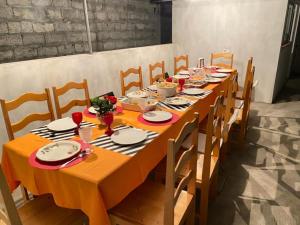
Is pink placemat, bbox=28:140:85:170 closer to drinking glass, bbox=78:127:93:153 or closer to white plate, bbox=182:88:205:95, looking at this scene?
drinking glass, bbox=78:127:93:153

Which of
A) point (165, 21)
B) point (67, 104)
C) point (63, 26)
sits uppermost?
point (165, 21)

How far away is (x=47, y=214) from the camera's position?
46.3 inches

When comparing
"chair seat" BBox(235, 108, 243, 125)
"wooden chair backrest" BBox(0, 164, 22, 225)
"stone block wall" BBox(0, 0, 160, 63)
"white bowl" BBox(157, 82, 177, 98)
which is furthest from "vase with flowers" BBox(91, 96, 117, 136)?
"stone block wall" BBox(0, 0, 160, 63)

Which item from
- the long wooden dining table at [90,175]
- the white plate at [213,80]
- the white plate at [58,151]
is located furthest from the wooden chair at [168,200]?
the white plate at [213,80]

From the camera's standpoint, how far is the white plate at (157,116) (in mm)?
1516

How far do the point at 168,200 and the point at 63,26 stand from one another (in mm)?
3328

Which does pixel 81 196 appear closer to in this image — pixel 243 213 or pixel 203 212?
pixel 203 212

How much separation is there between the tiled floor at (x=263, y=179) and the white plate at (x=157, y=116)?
0.80 metres

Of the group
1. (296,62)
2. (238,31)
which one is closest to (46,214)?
(238,31)

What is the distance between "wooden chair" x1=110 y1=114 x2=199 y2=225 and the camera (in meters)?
1.01

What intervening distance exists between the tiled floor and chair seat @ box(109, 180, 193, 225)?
575mm

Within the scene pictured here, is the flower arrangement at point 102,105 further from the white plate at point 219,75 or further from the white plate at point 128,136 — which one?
the white plate at point 219,75

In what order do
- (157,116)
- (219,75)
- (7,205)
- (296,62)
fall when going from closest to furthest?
(7,205)
(157,116)
(219,75)
(296,62)

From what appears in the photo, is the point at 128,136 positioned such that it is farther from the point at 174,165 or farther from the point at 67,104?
the point at 67,104
